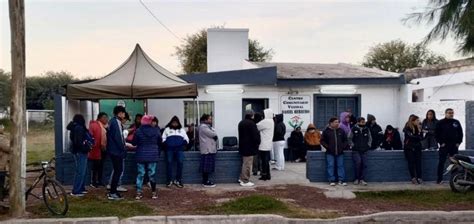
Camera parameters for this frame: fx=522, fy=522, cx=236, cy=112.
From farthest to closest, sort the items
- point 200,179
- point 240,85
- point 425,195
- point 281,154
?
point 240,85 < point 281,154 < point 200,179 < point 425,195

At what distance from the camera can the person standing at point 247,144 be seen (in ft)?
37.2

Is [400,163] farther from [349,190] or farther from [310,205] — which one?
[310,205]

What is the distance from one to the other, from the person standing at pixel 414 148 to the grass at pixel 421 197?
1.12 m

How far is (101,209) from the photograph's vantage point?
886 centimetres

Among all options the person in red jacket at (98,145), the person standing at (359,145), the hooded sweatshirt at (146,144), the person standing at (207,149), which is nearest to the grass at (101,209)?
the hooded sweatshirt at (146,144)

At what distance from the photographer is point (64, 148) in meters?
11.8

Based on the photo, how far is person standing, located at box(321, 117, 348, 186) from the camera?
37.6ft

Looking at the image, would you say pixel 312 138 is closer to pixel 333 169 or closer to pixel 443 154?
pixel 333 169

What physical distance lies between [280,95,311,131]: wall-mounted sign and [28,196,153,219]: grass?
25.9 ft

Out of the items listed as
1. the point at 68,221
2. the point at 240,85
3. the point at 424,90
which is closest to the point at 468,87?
the point at 424,90

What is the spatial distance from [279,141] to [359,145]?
8.59ft

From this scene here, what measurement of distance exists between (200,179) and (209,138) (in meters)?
1.06

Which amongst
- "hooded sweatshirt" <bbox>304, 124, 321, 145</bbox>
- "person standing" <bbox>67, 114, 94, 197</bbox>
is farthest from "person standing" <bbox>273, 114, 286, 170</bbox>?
"person standing" <bbox>67, 114, 94, 197</bbox>

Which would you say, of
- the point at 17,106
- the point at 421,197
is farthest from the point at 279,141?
the point at 17,106
